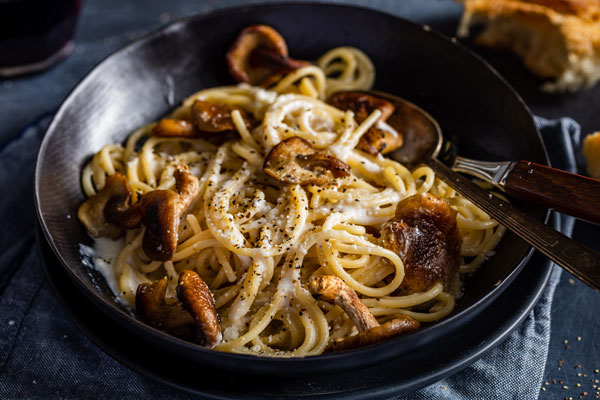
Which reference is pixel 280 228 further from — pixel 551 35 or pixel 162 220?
pixel 551 35

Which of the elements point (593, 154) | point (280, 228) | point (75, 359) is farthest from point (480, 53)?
point (75, 359)

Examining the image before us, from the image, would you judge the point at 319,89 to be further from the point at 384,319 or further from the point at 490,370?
the point at 490,370

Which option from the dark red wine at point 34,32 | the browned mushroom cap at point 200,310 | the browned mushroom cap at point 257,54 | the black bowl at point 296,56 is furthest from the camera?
the dark red wine at point 34,32

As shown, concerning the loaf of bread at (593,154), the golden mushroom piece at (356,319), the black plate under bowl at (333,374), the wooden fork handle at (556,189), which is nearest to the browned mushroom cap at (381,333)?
the golden mushroom piece at (356,319)

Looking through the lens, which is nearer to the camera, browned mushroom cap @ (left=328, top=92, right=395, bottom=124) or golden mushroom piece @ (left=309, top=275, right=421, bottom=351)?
golden mushroom piece @ (left=309, top=275, right=421, bottom=351)

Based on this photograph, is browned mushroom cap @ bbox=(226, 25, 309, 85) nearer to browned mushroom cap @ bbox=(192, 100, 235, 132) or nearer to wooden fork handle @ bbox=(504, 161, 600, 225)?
browned mushroom cap @ bbox=(192, 100, 235, 132)

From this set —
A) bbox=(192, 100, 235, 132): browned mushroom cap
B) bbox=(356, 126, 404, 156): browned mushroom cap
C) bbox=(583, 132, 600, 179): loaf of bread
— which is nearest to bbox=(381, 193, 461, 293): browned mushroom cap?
bbox=(356, 126, 404, 156): browned mushroom cap

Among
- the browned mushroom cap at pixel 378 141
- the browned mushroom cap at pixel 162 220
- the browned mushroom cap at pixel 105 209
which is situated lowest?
the browned mushroom cap at pixel 105 209

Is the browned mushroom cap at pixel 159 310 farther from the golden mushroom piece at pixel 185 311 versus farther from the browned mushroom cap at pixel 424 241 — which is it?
the browned mushroom cap at pixel 424 241
